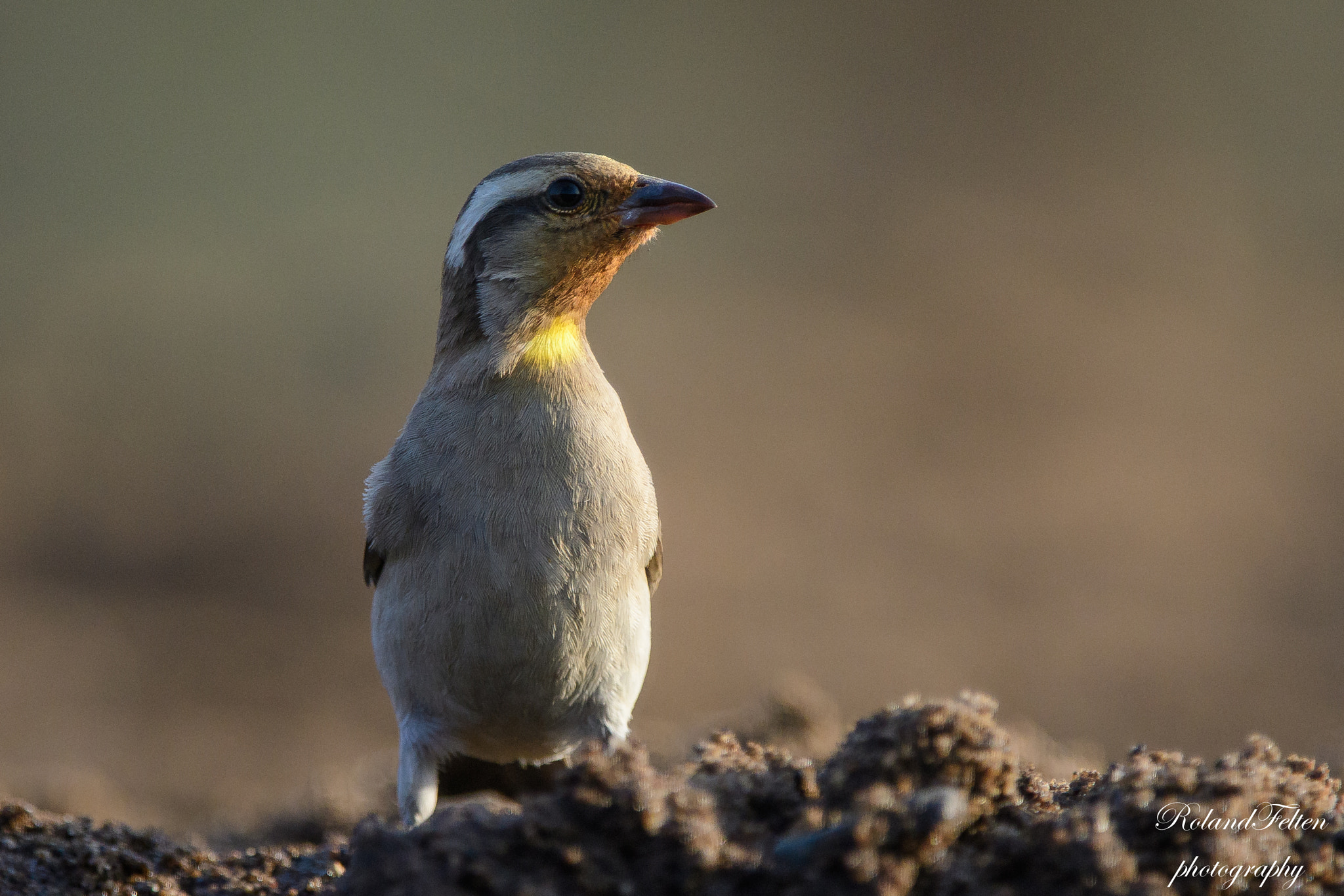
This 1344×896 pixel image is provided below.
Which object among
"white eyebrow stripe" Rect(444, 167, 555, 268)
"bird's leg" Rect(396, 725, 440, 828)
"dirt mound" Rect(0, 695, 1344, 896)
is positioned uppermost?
"white eyebrow stripe" Rect(444, 167, 555, 268)

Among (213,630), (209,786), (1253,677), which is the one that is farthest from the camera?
(213,630)

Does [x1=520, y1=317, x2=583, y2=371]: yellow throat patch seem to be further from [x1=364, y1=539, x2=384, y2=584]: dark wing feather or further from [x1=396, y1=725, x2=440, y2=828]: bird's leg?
[x1=396, y1=725, x2=440, y2=828]: bird's leg

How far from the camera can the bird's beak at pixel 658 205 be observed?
5.40 m

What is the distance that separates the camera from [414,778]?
5.37 m

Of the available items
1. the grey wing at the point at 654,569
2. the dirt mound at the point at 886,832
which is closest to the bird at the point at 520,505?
the grey wing at the point at 654,569

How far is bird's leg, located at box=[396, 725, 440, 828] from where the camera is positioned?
5.35 metres

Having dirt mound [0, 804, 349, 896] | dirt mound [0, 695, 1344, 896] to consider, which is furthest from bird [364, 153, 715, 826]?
dirt mound [0, 695, 1344, 896]

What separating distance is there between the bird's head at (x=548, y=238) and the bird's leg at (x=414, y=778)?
177cm

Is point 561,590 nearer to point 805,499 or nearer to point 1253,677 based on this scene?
point 1253,677

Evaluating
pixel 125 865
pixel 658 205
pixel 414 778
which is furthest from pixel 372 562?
pixel 658 205

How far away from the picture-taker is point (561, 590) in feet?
16.4

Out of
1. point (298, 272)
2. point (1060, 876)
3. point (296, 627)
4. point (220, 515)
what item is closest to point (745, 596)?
point (296, 627)

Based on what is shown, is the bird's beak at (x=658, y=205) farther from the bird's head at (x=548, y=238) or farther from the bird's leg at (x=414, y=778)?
the bird's leg at (x=414, y=778)

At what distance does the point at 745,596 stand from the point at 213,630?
6162 millimetres
